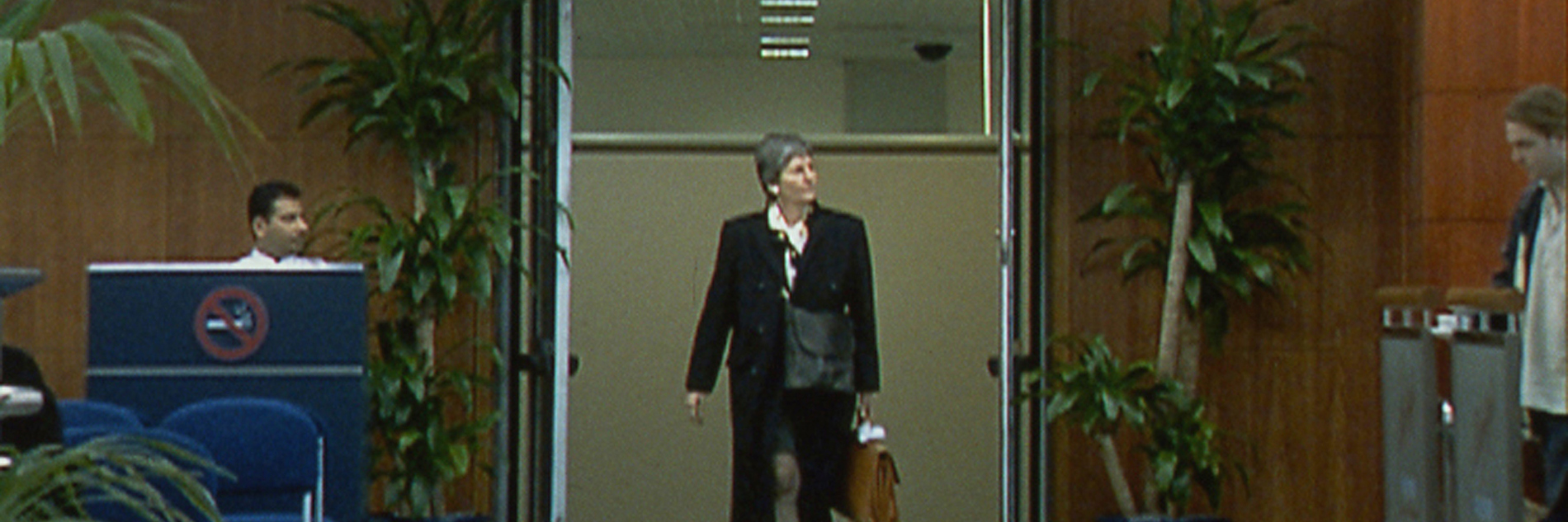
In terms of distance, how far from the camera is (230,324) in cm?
590

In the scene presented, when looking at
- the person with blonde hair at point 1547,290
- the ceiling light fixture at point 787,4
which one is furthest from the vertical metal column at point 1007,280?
the ceiling light fixture at point 787,4

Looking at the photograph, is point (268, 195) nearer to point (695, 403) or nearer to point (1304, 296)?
point (695, 403)

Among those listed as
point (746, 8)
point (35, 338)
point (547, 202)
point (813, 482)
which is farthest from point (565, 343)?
point (746, 8)

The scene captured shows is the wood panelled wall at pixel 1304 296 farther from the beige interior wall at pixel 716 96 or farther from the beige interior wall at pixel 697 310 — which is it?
the beige interior wall at pixel 716 96

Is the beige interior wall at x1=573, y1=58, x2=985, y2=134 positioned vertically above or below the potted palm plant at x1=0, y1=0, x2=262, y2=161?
above

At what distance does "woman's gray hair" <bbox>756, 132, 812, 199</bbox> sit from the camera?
247 inches

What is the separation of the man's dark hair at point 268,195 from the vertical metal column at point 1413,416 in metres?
3.29

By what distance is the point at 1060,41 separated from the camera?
692cm

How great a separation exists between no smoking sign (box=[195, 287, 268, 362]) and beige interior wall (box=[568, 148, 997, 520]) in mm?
2281

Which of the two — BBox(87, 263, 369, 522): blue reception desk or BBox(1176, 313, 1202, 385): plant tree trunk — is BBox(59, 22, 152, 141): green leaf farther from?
BBox(1176, 313, 1202, 385): plant tree trunk

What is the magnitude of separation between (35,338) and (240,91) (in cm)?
113

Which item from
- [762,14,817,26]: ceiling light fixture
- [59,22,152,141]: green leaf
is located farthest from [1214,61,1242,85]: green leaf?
[762,14,817,26]: ceiling light fixture

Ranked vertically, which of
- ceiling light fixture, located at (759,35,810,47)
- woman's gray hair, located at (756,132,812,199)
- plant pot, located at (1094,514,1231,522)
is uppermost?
ceiling light fixture, located at (759,35,810,47)

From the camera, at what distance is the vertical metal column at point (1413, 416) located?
15.8 feet
